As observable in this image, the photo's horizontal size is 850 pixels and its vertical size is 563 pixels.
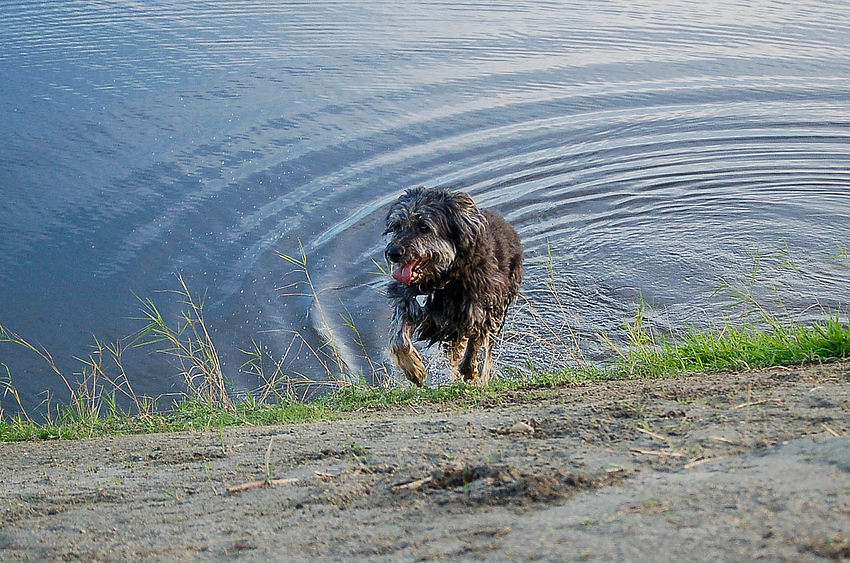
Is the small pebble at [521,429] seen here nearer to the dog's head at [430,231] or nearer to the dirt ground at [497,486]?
the dirt ground at [497,486]

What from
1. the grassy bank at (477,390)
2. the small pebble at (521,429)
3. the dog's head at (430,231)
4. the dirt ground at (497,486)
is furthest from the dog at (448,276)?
the small pebble at (521,429)

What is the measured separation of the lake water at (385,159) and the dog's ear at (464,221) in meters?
1.45

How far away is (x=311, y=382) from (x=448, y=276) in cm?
144

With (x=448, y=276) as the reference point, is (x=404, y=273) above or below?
above

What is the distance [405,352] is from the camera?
266 inches

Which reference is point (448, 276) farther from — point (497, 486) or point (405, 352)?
point (497, 486)

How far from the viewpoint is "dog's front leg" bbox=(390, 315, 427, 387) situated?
675 centimetres

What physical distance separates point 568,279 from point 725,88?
18.8ft

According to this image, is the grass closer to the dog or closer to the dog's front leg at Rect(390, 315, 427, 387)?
the dog's front leg at Rect(390, 315, 427, 387)

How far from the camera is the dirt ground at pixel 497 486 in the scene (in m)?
2.68

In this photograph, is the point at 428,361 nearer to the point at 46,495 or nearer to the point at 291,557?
the point at 46,495

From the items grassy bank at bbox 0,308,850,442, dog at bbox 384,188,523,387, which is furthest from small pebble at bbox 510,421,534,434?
dog at bbox 384,188,523,387

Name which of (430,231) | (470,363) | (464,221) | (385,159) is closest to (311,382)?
(470,363)

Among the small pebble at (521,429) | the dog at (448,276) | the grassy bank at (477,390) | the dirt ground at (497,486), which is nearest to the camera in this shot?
the dirt ground at (497,486)
